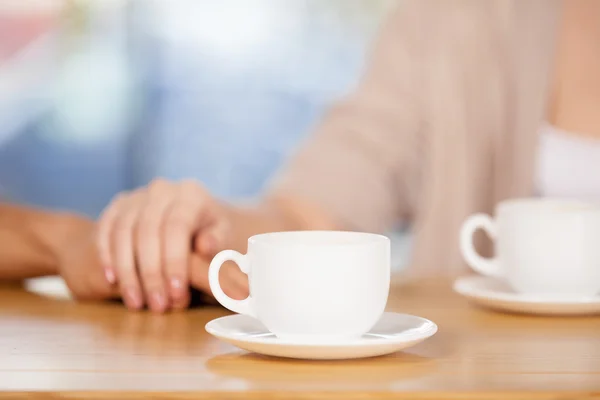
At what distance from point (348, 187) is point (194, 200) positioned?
29.9 inches

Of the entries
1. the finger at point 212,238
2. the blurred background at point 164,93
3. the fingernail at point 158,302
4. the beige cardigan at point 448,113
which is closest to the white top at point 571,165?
the beige cardigan at point 448,113

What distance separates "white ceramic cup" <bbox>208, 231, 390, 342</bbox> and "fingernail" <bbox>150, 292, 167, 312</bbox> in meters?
0.24

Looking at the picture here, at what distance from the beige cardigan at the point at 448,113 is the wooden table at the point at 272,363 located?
1.01 meters

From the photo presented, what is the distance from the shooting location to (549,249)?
2.56 feet

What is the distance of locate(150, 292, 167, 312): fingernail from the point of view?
2.73ft

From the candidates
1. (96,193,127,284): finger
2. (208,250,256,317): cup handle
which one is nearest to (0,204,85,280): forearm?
(96,193,127,284): finger

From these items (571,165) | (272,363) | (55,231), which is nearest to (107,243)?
(55,231)

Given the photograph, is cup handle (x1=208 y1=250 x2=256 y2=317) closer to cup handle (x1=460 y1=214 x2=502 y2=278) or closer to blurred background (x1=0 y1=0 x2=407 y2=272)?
cup handle (x1=460 y1=214 x2=502 y2=278)

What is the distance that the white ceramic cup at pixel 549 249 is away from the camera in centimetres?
77

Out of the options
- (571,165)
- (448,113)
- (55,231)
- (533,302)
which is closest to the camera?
(533,302)

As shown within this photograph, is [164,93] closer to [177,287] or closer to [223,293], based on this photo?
[177,287]

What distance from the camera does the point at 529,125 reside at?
181 cm

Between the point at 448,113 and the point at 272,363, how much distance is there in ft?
4.51

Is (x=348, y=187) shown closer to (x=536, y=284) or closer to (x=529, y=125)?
(x=529, y=125)
